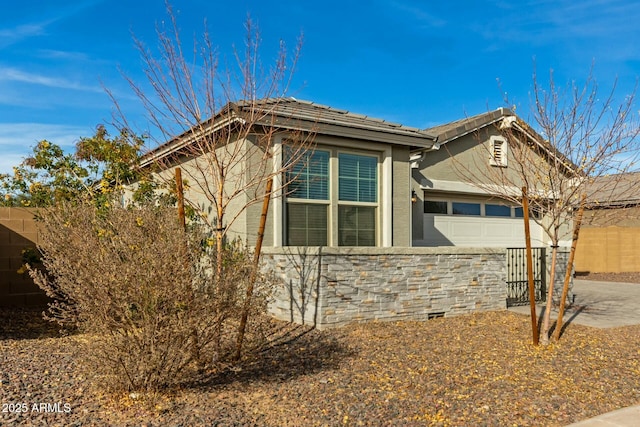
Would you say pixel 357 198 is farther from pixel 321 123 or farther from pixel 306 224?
pixel 321 123

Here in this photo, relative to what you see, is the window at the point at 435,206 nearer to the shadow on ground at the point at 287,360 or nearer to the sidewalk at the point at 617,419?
the shadow on ground at the point at 287,360

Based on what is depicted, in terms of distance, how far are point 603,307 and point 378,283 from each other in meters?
5.53

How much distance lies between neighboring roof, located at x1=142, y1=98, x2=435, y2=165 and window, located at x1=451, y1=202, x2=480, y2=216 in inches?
142

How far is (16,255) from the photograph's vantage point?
920 cm

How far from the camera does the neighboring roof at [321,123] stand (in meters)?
6.86

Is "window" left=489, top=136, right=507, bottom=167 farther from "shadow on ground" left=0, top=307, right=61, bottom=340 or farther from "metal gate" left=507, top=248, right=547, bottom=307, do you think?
"shadow on ground" left=0, top=307, right=61, bottom=340

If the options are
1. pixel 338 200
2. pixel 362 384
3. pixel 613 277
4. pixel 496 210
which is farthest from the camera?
pixel 613 277

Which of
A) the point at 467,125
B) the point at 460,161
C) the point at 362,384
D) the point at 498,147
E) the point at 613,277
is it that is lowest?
A: the point at 362,384

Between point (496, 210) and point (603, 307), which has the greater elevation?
point (496, 210)

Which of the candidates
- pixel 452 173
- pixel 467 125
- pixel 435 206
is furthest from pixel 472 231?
pixel 467 125

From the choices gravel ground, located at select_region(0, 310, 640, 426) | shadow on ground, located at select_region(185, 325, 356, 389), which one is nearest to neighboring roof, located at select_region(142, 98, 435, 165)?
shadow on ground, located at select_region(185, 325, 356, 389)

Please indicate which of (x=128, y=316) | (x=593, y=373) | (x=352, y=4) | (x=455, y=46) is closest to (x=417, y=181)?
(x=455, y=46)

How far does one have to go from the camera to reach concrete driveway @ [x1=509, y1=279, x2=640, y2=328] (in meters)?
8.68

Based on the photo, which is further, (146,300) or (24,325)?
(24,325)
